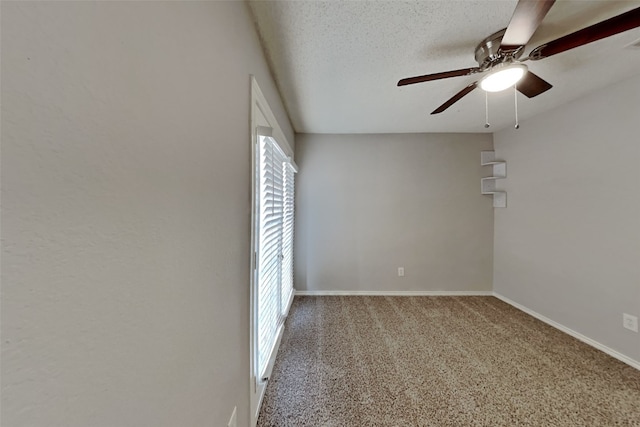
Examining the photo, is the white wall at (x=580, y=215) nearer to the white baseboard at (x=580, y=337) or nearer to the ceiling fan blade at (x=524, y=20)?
the white baseboard at (x=580, y=337)

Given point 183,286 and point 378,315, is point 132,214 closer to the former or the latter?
point 183,286

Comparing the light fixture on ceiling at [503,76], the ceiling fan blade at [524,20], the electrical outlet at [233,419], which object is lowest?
the electrical outlet at [233,419]

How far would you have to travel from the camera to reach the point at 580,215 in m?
2.26

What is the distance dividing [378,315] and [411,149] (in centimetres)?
223

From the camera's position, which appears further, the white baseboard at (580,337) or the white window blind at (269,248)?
the white baseboard at (580,337)

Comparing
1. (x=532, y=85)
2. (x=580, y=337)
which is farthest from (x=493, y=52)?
(x=580, y=337)

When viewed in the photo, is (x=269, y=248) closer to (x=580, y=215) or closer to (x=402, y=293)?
(x=402, y=293)

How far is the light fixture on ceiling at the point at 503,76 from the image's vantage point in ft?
4.68

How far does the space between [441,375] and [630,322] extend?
1635 mm

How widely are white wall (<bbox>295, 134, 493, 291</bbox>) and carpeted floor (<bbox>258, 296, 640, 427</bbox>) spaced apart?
71 cm

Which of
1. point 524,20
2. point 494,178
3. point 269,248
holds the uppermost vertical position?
point 524,20

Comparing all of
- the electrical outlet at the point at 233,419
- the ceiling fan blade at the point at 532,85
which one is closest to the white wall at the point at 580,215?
the ceiling fan blade at the point at 532,85

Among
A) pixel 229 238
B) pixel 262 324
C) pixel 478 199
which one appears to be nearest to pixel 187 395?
pixel 229 238

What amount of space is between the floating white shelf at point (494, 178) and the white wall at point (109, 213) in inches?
141
